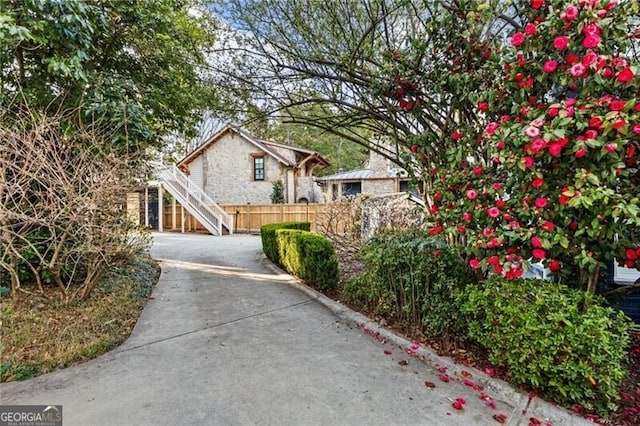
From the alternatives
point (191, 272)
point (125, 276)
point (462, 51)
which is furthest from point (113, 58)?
point (462, 51)

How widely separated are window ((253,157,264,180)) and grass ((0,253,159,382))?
45.8ft

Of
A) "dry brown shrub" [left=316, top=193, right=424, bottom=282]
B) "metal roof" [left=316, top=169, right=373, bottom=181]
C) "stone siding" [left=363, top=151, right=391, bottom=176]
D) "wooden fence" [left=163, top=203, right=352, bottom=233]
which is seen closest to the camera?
"dry brown shrub" [left=316, top=193, right=424, bottom=282]

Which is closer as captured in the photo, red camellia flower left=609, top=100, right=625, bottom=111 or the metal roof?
red camellia flower left=609, top=100, right=625, bottom=111

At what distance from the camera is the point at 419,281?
3.90 meters

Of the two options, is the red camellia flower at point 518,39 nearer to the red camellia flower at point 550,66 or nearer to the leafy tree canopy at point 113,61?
the red camellia flower at point 550,66

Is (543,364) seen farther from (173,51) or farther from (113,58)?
(113,58)

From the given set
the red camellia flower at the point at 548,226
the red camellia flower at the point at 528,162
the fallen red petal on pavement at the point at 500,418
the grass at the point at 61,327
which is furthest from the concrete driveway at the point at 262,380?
the red camellia flower at the point at 528,162

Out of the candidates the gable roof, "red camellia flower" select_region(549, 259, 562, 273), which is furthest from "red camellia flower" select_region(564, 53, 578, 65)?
the gable roof

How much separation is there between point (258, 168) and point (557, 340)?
17872 mm

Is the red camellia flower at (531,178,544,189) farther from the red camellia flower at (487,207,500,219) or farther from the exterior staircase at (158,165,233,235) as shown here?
the exterior staircase at (158,165,233,235)

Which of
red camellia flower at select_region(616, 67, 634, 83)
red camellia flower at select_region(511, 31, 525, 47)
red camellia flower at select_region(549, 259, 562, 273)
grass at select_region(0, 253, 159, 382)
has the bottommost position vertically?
grass at select_region(0, 253, 159, 382)

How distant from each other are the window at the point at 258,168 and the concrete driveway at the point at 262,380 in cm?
1472

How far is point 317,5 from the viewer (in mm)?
4559

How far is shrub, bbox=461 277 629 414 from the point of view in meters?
2.43
